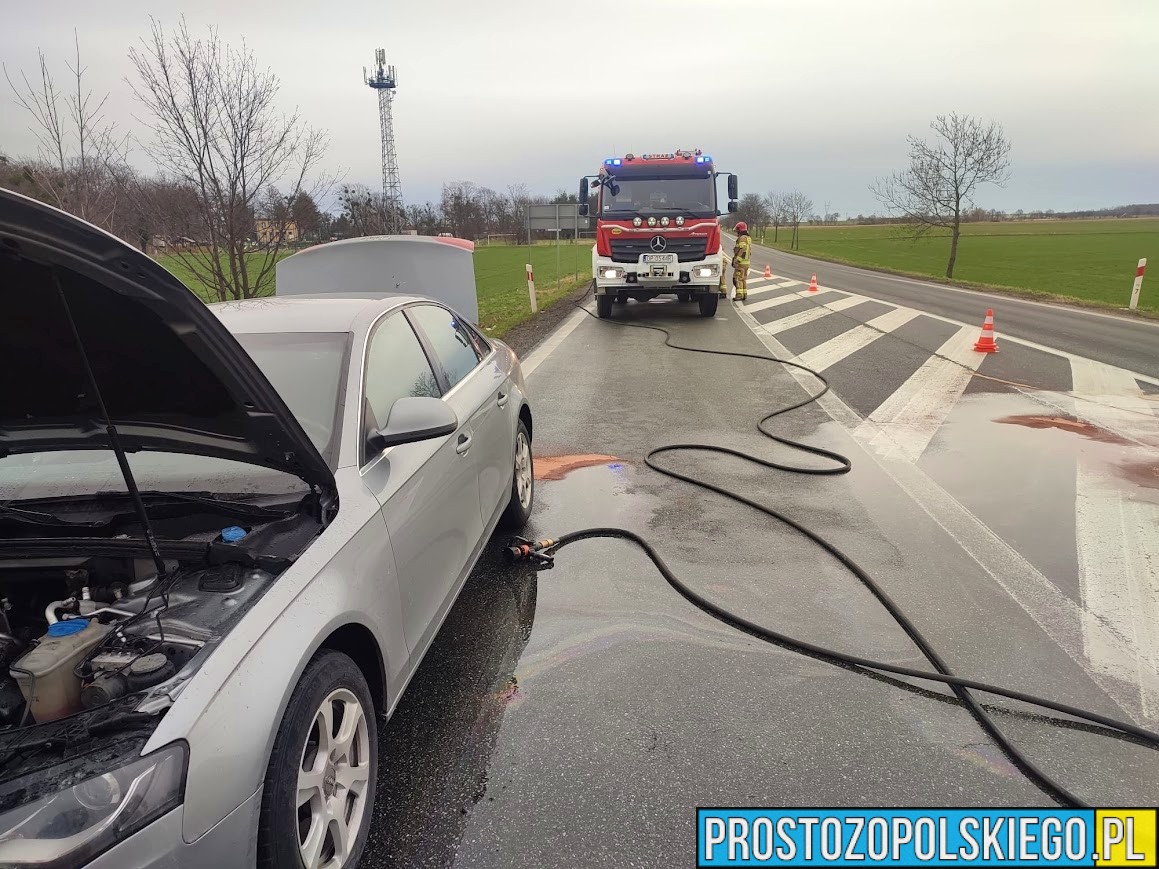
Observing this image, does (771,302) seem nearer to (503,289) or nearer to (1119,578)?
(503,289)

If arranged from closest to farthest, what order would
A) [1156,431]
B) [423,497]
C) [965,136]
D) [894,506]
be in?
[423,497] → [894,506] → [1156,431] → [965,136]

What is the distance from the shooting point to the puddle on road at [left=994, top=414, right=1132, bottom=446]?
6.65 meters

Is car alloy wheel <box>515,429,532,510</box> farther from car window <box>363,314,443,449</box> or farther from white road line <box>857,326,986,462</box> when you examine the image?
white road line <box>857,326,986,462</box>

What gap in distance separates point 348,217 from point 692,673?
17480 millimetres

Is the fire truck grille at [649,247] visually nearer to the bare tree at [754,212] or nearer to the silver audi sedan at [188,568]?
the silver audi sedan at [188,568]

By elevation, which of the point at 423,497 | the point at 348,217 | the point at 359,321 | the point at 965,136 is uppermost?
the point at 965,136

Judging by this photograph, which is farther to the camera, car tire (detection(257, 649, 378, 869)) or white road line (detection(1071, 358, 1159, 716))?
white road line (detection(1071, 358, 1159, 716))

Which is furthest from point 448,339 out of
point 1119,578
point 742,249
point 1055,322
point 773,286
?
point 773,286

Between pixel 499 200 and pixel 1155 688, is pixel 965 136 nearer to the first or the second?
pixel 1155 688

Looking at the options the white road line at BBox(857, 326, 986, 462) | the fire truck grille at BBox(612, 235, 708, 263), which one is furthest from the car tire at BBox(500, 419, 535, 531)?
the fire truck grille at BBox(612, 235, 708, 263)

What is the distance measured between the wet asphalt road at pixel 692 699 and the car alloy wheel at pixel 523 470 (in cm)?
23

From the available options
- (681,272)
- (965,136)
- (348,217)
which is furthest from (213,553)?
(965,136)

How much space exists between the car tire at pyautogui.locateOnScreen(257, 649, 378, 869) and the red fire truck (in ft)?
42.9

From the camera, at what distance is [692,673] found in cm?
321
